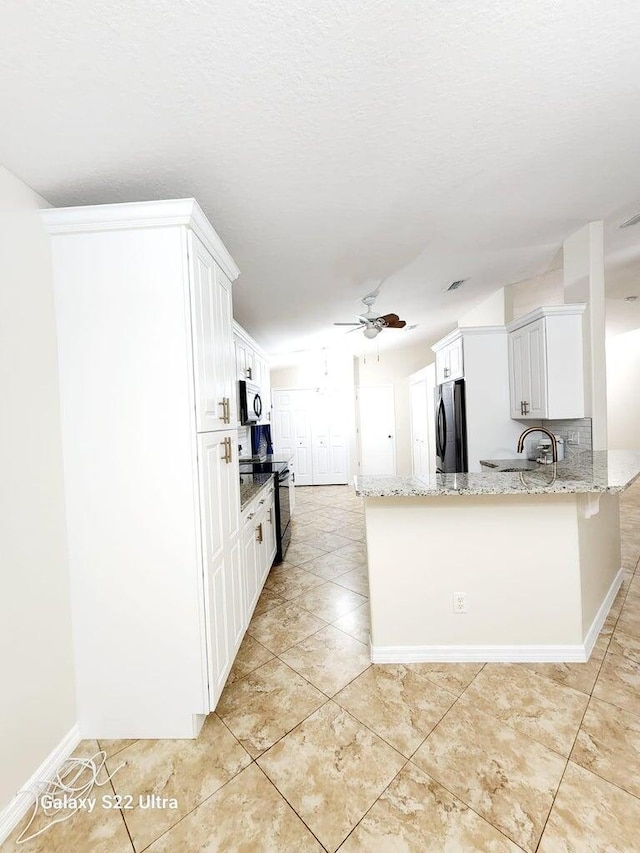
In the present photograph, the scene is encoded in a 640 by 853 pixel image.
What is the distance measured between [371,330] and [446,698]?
3.09 meters

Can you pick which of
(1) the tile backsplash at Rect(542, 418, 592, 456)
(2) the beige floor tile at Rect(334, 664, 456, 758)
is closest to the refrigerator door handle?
(1) the tile backsplash at Rect(542, 418, 592, 456)

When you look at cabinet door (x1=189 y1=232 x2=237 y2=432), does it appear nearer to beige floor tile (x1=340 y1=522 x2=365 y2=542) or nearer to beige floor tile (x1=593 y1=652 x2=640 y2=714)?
beige floor tile (x1=593 y1=652 x2=640 y2=714)

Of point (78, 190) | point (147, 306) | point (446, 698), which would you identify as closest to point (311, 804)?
point (446, 698)

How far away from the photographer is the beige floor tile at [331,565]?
3.25m

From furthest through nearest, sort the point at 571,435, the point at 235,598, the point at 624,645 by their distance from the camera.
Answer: the point at 571,435, the point at 624,645, the point at 235,598

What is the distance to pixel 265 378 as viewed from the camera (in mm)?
4695

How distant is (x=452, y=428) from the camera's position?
3.86 meters

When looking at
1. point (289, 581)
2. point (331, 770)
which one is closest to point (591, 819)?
point (331, 770)

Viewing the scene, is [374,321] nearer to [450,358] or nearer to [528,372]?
→ [450,358]

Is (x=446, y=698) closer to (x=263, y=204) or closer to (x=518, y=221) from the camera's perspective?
(x=263, y=204)

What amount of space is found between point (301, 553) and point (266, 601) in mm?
1008

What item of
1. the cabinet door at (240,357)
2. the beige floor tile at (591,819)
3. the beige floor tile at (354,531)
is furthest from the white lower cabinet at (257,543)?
the beige floor tile at (591,819)

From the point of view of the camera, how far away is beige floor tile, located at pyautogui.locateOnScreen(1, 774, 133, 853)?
1171 millimetres

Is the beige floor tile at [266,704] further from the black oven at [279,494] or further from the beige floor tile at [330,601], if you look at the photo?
the black oven at [279,494]
